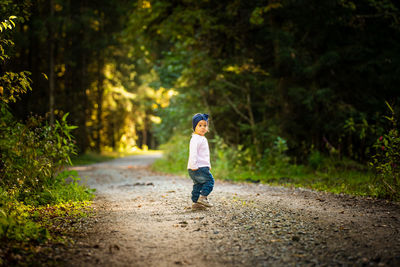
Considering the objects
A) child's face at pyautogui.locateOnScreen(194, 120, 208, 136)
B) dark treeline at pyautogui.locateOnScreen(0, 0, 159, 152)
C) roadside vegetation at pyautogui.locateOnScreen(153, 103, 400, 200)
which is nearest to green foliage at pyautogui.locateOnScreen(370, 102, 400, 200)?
roadside vegetation at pyautogui.locateOnScreen(153, 103, 400, 200)

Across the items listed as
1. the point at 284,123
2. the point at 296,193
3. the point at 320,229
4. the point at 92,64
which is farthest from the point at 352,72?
the point at 92,64

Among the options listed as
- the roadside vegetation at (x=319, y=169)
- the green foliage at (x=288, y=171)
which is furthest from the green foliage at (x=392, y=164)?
the green foliage at (x=288, y=171)

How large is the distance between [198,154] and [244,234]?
7.04ft

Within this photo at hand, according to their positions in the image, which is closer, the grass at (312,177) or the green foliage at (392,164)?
the green foliage at (392,164)

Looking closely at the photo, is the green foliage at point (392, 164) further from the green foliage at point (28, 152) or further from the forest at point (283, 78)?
the green foliage at point (28, 152)

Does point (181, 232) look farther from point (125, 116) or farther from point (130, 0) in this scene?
point (125, 116)

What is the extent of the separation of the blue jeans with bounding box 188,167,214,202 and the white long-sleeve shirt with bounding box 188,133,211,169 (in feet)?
0.39

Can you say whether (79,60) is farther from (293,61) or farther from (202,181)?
A: (202,181)

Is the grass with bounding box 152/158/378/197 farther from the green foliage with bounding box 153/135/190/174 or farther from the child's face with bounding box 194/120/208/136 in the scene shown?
the child's face with bounding box 194/120/208/136

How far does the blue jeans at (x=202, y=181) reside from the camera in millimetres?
6211

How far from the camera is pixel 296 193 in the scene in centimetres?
820

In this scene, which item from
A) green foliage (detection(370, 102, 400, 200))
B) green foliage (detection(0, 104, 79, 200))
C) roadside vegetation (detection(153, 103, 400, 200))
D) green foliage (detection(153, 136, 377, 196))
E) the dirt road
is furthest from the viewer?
green foliage (detection(153, 136, 377, 196))

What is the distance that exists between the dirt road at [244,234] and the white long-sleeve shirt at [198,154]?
0.89m

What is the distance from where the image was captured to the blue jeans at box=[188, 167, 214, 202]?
6.21 m
